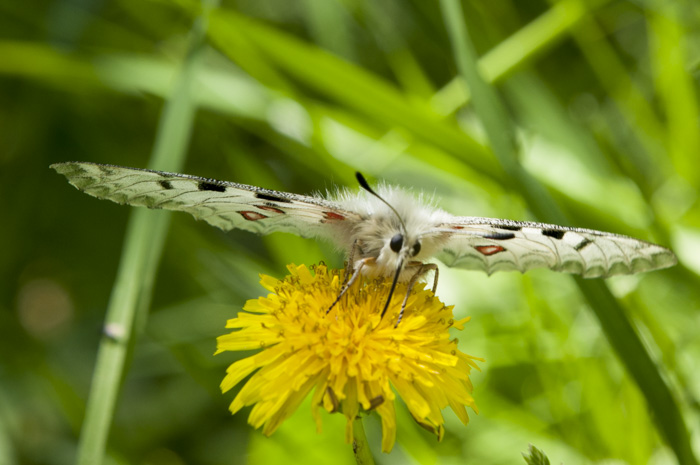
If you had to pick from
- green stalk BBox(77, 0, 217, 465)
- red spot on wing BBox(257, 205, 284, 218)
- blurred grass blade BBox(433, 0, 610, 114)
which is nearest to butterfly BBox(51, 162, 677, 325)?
red spot on wing BBox(257, 205, 284, 218)

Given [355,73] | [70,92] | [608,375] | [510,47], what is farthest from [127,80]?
[608,375]

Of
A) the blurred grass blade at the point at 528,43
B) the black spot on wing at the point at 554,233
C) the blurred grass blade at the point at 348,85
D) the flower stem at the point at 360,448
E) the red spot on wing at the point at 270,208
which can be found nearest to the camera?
the flower stem at the point at 360,448

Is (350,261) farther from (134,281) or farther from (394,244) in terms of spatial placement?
(134,281)

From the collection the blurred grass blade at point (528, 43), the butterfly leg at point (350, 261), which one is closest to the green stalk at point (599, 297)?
the butterfly leg at point (350, 261)

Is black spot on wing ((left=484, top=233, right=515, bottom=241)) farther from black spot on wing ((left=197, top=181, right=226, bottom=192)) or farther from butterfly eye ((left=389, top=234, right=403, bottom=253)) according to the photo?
black spot on wing ((left=197, top=181, right=226, bottom=192))

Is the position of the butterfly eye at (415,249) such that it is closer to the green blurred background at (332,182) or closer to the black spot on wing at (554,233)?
the black spot on wing at (554,233)

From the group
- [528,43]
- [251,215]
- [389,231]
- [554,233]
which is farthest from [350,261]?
[528,43]

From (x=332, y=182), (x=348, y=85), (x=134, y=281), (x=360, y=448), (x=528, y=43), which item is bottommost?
(x=360, y=448)
